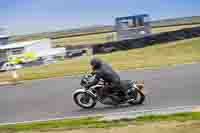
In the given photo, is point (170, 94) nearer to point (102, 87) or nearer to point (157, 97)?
point (157, 97)

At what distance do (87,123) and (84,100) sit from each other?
2502 millimetres

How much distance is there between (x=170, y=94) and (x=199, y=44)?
60.4 feet

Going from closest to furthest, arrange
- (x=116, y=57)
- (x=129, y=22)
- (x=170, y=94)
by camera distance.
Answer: (x=170, y=94) → (x=116, y=57) → (x=129, y=22)

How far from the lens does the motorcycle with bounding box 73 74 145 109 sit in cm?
1069

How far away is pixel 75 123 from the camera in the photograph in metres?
8.93

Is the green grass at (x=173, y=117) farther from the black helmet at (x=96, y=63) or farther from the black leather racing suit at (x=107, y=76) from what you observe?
the black helmet at (x=96, y=63)

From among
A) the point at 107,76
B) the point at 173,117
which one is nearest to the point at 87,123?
the point at 173,117

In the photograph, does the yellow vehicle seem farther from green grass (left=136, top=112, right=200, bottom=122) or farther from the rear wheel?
green grass (left=136, top=112, right=200, bottom=122)

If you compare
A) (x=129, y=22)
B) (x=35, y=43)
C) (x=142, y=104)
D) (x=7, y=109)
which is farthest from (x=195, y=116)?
(x=129, y=22)

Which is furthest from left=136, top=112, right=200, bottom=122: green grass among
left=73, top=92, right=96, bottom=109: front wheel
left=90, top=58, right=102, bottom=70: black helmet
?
left=73, top=92, right=96, bottom=109: front wheel

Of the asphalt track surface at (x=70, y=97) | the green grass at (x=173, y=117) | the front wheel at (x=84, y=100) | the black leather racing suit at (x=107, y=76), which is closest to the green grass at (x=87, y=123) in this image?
the green grass at (x=173, y=117)

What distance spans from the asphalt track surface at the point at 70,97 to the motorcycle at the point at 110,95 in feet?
0.56

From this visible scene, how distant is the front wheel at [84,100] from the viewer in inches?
439

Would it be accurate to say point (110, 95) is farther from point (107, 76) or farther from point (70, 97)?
point (70, 97)
